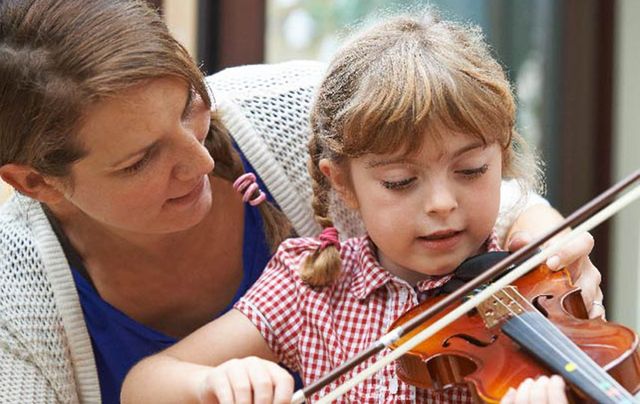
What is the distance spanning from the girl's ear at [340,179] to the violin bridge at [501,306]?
21 centimetres

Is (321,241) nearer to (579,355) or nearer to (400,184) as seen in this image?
(400,184)

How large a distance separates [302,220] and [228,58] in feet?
3.98

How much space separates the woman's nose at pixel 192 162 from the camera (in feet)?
4.41

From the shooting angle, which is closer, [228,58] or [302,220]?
[302,220]

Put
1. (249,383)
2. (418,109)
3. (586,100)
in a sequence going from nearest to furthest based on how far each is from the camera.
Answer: (249,383) < (418,109) < (586,100)

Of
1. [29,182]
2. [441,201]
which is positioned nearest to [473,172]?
[441,201]

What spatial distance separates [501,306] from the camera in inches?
46.6

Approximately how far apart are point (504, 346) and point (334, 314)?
0.25 m

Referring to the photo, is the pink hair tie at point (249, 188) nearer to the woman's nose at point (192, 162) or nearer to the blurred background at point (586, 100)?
the woman's nose at point (192, 162)

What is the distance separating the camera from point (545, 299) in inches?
47.3

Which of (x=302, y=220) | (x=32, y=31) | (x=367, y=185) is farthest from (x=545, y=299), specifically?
(x=32, y=31)

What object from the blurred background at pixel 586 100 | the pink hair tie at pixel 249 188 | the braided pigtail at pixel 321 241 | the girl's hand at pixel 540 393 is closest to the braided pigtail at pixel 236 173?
the pink hair tie at pixel 249 188

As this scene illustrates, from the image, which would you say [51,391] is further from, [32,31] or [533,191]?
[533,191]

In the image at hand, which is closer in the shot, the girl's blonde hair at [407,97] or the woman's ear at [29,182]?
the girl's blonde hair at [407,97]
